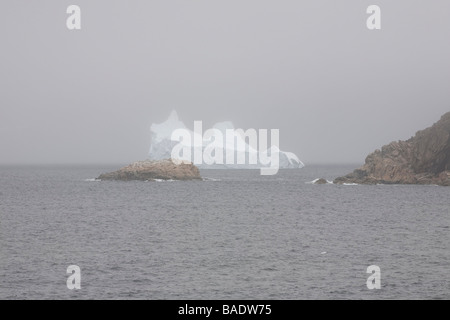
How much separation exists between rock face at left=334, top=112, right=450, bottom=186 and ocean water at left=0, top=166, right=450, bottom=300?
35246 mm

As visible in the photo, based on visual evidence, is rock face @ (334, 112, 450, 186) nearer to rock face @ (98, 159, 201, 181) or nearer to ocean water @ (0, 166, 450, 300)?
ocean water @ (0, 166, 450, 300)

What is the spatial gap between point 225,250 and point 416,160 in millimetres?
84308

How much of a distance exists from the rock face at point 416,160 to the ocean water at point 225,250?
116 ft

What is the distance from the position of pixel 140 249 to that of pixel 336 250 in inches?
558

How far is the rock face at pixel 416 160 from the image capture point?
11094cm

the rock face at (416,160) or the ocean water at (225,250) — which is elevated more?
the rock face at (416,160)

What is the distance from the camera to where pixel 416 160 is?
115062 millimetres

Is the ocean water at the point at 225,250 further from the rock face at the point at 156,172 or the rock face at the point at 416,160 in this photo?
the rock face at the point at 156,172

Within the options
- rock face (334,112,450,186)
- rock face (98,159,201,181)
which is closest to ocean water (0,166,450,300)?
rock face (334,112,450,186)

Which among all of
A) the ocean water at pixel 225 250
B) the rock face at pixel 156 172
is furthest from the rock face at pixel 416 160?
the rock face at pixel 156 172

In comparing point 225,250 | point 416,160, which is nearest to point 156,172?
point 416,160

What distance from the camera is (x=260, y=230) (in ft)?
171
